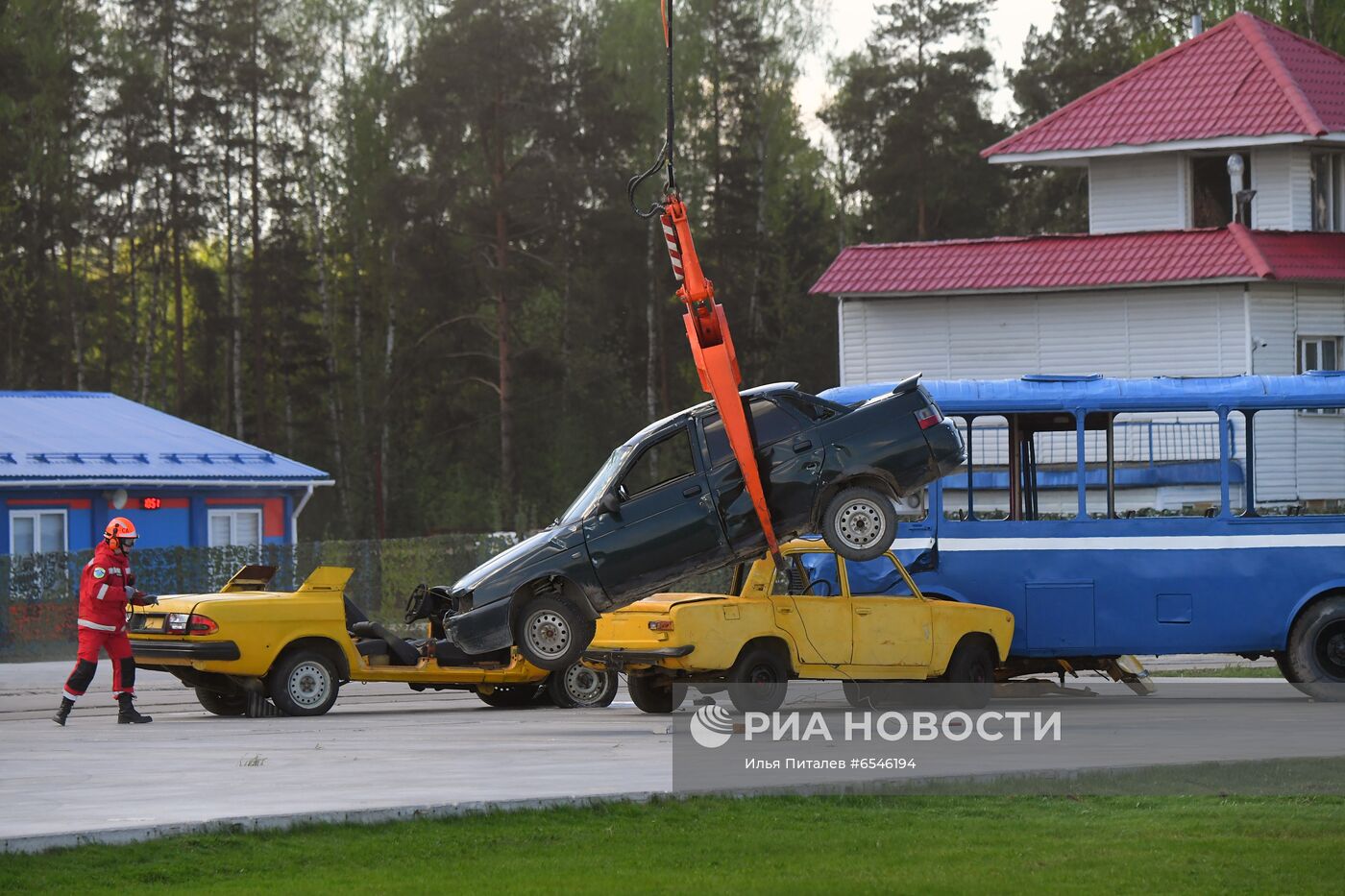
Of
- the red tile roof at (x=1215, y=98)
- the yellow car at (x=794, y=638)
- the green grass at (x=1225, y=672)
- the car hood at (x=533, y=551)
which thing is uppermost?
the red tile roof at (x=1215, y=98)

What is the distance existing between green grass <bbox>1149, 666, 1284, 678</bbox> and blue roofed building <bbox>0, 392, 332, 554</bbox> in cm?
2139

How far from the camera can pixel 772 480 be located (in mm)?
18188

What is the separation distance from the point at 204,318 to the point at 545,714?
4672 centimetres

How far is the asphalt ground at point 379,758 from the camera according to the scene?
38.6 feet

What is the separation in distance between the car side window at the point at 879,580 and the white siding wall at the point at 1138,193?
23.0 metres

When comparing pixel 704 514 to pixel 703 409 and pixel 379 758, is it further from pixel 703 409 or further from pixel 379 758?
pixel 379 758

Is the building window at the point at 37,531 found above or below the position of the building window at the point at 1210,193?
below

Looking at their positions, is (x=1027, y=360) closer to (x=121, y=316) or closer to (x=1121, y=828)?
(x=1121, y=828)

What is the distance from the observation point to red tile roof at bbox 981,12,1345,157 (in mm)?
40312

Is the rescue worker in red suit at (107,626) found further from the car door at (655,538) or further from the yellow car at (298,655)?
the car door at (655,538)

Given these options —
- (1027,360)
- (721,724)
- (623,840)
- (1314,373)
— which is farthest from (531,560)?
(1027,360)

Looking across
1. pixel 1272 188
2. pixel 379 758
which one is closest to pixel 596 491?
pixel 379 758

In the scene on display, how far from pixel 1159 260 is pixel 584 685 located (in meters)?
21.6
